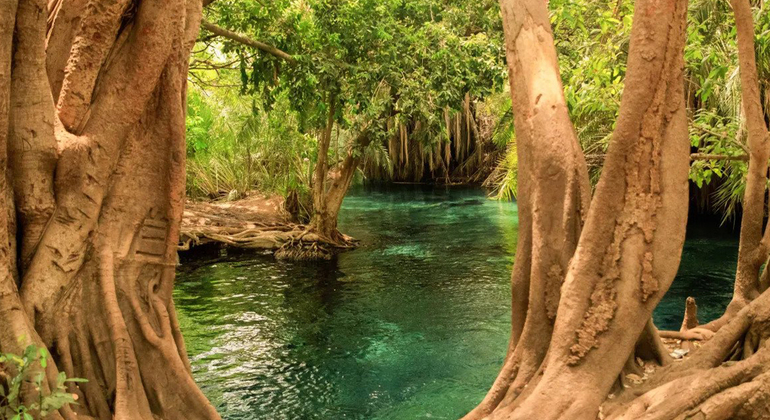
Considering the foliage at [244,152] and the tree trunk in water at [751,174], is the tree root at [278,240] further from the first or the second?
the tree trunk in water at [751,174]

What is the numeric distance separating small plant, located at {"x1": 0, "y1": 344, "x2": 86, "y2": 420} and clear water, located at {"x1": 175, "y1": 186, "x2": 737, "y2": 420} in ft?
10.2

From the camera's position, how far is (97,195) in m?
5.06

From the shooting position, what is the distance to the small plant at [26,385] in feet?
12.4

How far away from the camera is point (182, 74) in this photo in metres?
5.61

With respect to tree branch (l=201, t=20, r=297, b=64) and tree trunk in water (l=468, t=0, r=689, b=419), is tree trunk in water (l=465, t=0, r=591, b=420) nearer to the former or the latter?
tree trunk in water (l=468, t=0, r=689, b=419)

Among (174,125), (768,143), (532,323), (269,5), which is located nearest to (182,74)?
(174,125)

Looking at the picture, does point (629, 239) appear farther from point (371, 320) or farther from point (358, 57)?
point (358, 57)

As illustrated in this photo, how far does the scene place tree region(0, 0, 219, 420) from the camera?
4.56m

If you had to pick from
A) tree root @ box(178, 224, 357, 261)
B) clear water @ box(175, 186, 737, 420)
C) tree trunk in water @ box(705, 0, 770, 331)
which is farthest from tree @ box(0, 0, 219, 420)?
tree root @ box(178, 224, 357, 261)

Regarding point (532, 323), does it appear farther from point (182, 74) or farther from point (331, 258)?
point (331, 258)

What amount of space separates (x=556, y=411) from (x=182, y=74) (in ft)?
11.4

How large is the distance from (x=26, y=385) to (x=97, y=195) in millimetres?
1403

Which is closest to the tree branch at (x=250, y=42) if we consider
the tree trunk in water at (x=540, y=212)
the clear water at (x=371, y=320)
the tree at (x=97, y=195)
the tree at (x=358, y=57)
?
the tree at (x=358, y=57)

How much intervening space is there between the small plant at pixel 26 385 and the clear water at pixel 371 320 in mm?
3099
